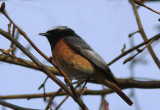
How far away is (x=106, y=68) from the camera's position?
4934mm

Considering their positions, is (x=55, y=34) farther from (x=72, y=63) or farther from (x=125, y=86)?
(x=125, y=86)

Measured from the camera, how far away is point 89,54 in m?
5.13

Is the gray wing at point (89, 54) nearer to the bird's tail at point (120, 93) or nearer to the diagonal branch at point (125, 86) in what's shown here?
the bird's tail at point (120, 93)

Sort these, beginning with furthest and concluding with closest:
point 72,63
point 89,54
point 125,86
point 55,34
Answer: point 55,34
point 125,86
point 89,54
point 72,63

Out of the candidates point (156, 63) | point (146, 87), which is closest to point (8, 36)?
point (156, 63)

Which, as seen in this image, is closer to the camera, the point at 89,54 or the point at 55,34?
the point at 89,54

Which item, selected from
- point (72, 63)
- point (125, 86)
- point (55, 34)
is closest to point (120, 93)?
point (125, 86)

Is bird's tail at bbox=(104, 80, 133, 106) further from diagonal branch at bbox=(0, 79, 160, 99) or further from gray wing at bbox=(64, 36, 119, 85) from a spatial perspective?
diagonal branch at bbox=(0, 79, 160, 99)

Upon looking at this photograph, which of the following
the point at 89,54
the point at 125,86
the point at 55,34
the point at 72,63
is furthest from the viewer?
the point at 55,34

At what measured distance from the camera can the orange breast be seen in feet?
16.1

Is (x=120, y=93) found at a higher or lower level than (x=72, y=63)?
lower

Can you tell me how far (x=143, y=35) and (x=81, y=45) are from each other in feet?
4.00

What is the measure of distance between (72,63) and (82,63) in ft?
0.67

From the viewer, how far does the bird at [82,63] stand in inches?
194
